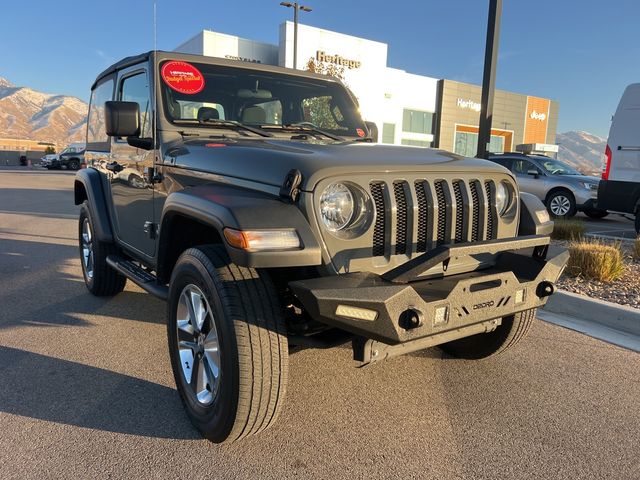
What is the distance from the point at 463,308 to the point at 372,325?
49 cm

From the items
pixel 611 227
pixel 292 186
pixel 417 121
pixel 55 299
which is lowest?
pixel 55 299

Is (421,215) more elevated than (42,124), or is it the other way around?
(42,124)

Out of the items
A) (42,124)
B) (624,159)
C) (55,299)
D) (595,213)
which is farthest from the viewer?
(42,124)

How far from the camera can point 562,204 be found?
12109 mm

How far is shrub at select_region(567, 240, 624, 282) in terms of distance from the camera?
17.6ft

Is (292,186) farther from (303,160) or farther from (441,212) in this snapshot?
(441,212)

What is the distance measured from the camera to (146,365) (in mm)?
3521

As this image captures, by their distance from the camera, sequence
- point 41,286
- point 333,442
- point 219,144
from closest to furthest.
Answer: point 333,442 < point 219,144 < point 41,286

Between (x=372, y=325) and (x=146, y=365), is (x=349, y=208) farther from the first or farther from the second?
(x=146, y=365)

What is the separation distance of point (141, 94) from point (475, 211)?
2.65 metres

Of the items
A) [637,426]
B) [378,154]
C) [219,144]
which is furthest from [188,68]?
[637,426]

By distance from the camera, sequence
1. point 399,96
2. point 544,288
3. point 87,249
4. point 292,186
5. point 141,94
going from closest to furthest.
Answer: point 292,186
point 544,288
point 141,94
point 87,249
point 399,96

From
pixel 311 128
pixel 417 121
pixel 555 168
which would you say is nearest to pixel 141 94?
pixel 311 128

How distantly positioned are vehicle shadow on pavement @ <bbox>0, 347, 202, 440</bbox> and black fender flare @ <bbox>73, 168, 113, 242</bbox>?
1.35m
